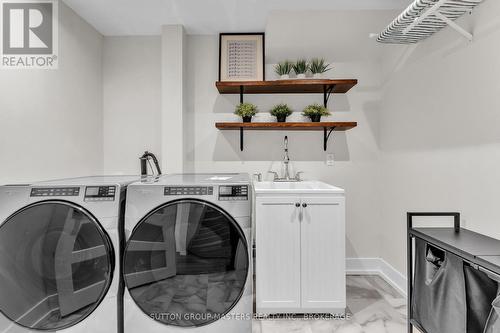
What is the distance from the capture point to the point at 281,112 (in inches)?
115

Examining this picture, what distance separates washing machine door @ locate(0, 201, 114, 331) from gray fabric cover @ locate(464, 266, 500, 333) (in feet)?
5.95

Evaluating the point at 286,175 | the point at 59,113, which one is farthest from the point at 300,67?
the point at 59,113

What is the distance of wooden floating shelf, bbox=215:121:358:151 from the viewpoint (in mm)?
2805

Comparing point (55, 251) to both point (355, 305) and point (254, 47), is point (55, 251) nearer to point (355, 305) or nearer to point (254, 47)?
point (355, 305)

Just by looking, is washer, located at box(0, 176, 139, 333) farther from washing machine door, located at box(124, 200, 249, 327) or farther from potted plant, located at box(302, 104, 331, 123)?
potted plant, located at box(302, 104, 331, 123)

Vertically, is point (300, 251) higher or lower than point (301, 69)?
lower

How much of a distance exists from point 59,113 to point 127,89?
2.79ft

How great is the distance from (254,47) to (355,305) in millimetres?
2655

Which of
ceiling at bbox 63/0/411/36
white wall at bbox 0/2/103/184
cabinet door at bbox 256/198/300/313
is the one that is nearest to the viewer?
white wall at bbox 0/2/103/184

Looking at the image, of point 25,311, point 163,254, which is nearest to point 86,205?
point 163,254

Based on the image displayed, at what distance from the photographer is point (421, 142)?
2.34m

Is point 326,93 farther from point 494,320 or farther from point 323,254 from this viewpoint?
point 494,320

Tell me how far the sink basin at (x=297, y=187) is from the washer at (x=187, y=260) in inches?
24.4

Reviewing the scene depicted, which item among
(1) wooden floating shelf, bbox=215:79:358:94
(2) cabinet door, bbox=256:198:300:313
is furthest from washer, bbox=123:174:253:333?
(1) wooden floating shelf, bbox=215:79:358:94
